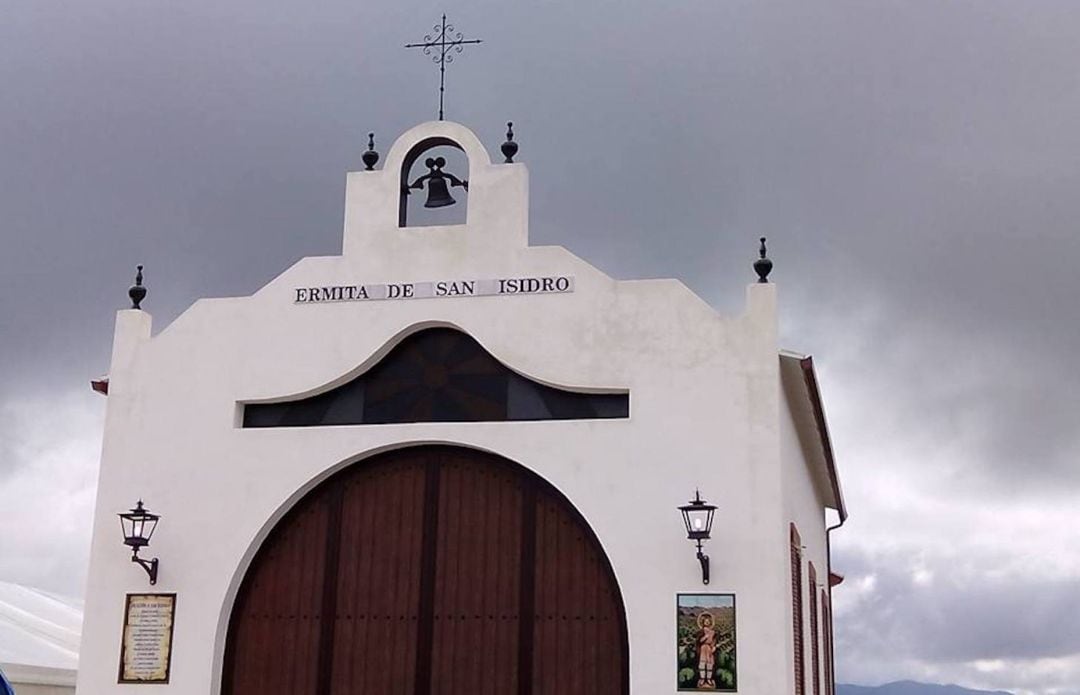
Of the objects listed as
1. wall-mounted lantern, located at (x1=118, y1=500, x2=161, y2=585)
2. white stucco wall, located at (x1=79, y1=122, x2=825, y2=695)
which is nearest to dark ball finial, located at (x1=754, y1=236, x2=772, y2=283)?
white stucco wall, located at (x1=79, y1=122, x2=825, y2=695)

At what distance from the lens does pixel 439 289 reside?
14.3m

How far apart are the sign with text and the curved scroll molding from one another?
440 mm

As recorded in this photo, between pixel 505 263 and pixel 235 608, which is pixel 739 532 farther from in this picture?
pixel 235 608

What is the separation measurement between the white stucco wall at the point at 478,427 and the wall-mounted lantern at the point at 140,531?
0.38ft

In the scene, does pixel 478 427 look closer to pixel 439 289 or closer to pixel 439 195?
pixel 439 289

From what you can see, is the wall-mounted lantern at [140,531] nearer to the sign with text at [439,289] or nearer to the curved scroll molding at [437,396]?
the curved scroll molding at [437,396]

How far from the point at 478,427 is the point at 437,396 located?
0.63 metres

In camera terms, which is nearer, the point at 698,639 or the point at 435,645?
the point at 698,639

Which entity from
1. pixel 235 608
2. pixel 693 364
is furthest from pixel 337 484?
pixel 693 364

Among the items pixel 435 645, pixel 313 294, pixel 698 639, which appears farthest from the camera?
pixel 313 294

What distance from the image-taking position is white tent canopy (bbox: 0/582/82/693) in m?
18.7

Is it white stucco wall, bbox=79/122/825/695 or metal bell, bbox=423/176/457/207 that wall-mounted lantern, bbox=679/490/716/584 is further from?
metal bell, bbox=423/176/457/207

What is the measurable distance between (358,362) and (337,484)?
4.45 feet

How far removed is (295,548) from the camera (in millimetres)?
14406
